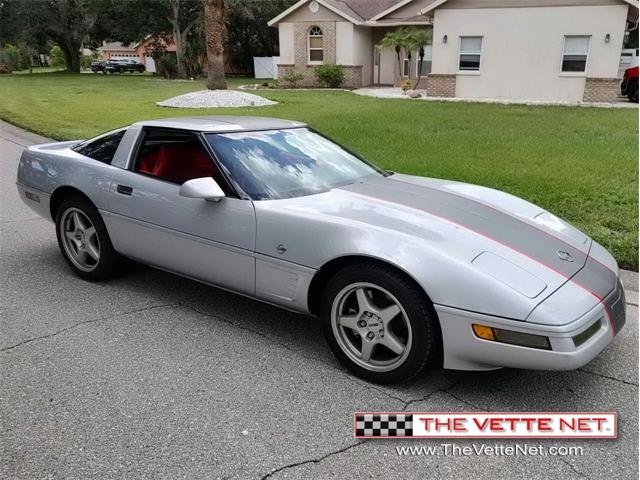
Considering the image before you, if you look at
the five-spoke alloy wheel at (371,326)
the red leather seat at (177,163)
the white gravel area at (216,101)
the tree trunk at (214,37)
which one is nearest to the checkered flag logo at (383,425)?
the five-spoke alloy wheel at (371,326)

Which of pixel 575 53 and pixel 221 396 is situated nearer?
pixel 221 396

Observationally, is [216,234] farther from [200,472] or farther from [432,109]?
[432,109]

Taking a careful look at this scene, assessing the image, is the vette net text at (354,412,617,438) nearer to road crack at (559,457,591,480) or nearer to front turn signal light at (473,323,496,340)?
road crack at (559,457,591,480)

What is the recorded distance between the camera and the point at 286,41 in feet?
96.3

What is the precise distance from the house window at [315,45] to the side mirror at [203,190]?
27137 mm

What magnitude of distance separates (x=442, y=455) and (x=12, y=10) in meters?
45.0

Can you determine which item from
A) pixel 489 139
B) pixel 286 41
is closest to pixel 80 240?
pixel 489 139

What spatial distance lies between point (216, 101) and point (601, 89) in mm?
13419

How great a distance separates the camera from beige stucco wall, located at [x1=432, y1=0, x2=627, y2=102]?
19.2m

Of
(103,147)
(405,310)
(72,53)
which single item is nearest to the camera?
(405,310)

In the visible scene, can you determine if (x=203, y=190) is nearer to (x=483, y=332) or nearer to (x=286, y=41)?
(x=483, y=332)

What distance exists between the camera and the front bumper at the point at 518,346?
252cm

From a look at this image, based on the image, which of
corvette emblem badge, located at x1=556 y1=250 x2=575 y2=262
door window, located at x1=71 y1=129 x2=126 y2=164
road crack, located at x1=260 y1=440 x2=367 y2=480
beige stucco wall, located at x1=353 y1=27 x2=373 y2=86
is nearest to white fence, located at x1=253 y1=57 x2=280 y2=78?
beige stucco wall, located at x1=353 y1=27 x2=373 y2=86

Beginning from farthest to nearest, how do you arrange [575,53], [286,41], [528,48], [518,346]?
[286,41]
[528,48]
[575,53]
[518,346]
